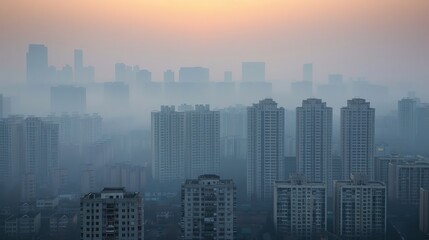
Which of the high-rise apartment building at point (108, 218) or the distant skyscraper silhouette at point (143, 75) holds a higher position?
the distant skyscraper silhouette at point (143, 75)

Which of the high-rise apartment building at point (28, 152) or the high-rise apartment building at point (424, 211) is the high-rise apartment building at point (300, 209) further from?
the high-rise apartment building at point (28, 152)

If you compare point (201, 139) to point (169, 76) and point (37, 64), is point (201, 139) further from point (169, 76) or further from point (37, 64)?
point (37, 64)

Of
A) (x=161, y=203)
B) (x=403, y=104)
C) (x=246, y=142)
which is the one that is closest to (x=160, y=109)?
(x=246, y=142)

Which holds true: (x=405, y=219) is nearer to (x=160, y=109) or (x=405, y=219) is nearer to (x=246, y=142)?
(x=246, y=142)

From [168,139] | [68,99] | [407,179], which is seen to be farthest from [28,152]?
[407,179]

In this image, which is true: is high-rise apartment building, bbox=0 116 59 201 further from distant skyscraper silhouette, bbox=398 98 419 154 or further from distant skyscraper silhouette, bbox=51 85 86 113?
distant skyscraper silhouette, bbox=398 98 419 154

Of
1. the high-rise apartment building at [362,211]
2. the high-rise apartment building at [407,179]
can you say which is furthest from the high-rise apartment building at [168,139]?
the high-rise apartment building at [362,211]
